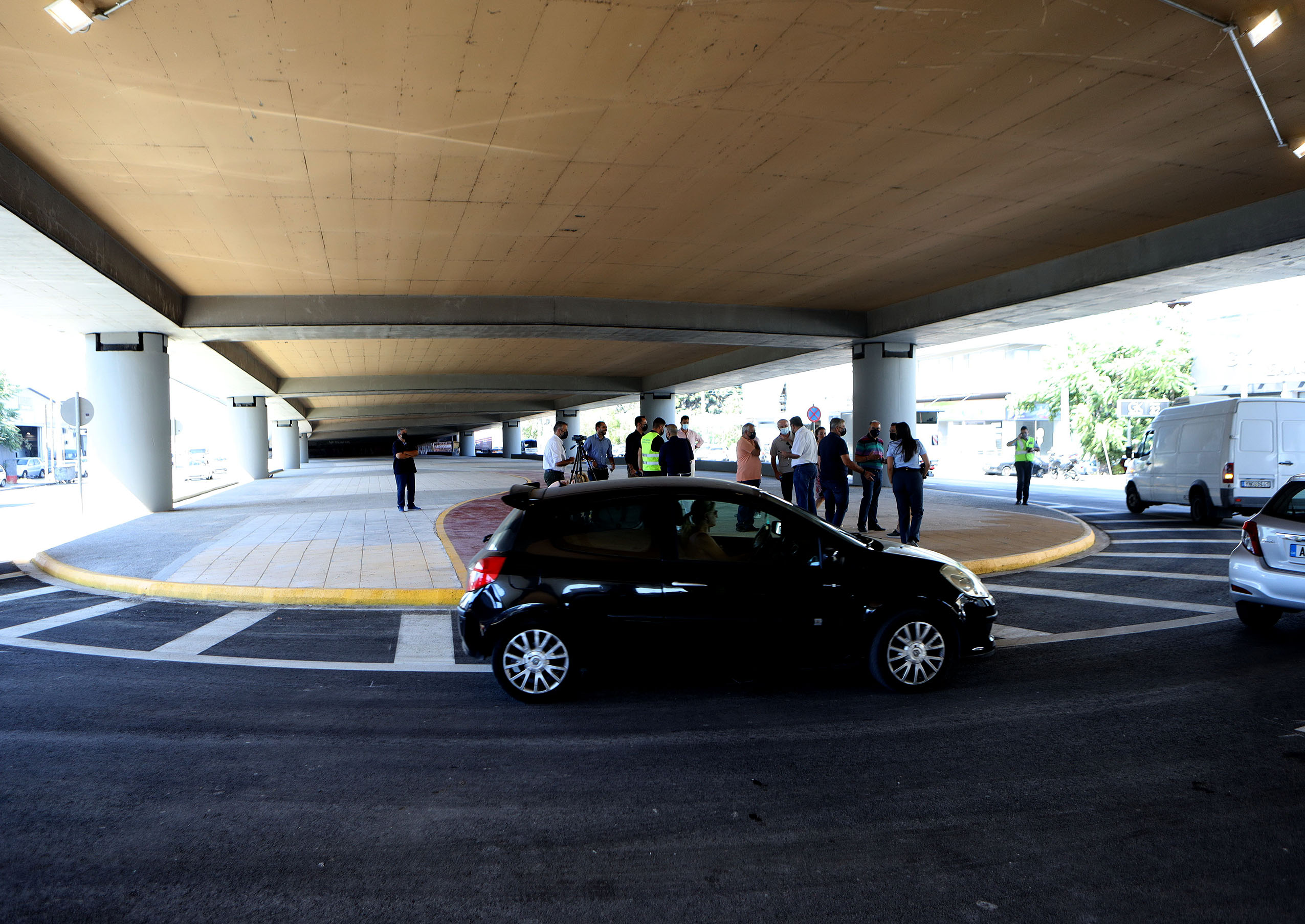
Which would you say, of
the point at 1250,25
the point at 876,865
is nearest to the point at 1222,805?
the point at 876,865

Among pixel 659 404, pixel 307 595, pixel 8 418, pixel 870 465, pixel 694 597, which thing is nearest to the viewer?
pixel 694 597

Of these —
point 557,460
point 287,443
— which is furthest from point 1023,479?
point 287,443

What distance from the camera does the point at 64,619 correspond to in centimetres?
813

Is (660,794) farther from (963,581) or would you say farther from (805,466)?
(805,466)

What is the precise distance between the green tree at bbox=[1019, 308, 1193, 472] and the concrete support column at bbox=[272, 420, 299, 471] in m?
44.6

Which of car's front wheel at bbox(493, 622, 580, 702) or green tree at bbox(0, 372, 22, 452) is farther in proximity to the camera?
green tree at bbox(0, 372, 22, 452)

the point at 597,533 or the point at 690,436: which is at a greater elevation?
the point at 690,436

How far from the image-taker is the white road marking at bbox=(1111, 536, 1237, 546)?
12.6 meters

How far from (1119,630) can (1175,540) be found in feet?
24.3

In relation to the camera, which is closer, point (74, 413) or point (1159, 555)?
point (1159, 555)

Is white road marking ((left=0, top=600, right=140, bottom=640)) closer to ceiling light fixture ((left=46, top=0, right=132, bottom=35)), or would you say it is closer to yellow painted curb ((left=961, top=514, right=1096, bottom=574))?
ceiling light fixture ((left=46, top=0, right=132, bottom=35))

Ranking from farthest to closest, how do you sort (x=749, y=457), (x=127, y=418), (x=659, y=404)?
(x=659, y=404), (x=127, y=418), (x=749, y=457)

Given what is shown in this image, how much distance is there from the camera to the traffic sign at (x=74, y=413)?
54.1 feet

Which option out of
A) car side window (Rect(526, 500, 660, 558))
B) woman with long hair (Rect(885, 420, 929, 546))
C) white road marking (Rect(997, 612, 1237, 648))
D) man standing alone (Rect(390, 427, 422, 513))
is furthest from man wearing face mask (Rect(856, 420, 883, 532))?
man standing alone (Rect(390, 427, 422, 513))
